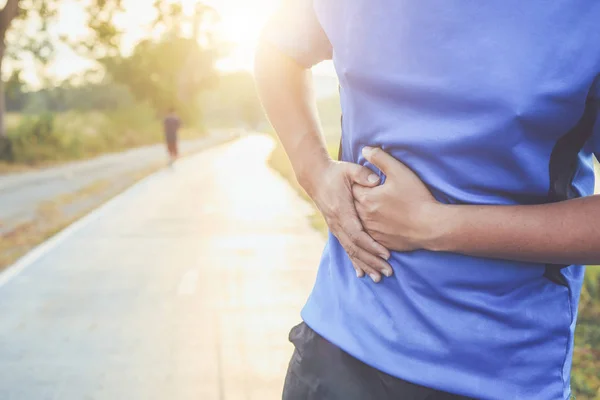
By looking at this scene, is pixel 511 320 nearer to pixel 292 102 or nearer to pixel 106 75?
pixel 292 102

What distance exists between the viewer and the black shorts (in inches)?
43.5

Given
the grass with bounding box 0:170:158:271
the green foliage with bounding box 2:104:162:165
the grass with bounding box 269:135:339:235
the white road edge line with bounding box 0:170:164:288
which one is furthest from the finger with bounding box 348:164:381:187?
the green foliage with bounding box 2:104:162:165

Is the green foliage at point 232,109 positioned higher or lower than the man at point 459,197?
lower

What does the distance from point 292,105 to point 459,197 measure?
0.44 meters

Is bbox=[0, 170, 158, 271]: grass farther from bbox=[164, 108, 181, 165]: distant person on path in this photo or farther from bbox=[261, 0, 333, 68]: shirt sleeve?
→ bbox=[164, 108, 181, 165]: distant person on path

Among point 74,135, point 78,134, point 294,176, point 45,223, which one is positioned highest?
point 294,176

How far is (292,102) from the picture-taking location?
1.33m

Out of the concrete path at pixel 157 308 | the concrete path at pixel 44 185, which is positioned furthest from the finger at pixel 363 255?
the concrete path at pixel 44 185

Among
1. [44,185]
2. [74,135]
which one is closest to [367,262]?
[44,185]

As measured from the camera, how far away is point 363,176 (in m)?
1.14

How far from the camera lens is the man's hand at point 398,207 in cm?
103

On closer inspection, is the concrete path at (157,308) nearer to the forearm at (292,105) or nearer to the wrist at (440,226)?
the forearm at (292,105)

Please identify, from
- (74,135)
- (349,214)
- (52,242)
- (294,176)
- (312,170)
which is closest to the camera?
(349,214)

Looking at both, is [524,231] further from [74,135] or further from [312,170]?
[74,135]
